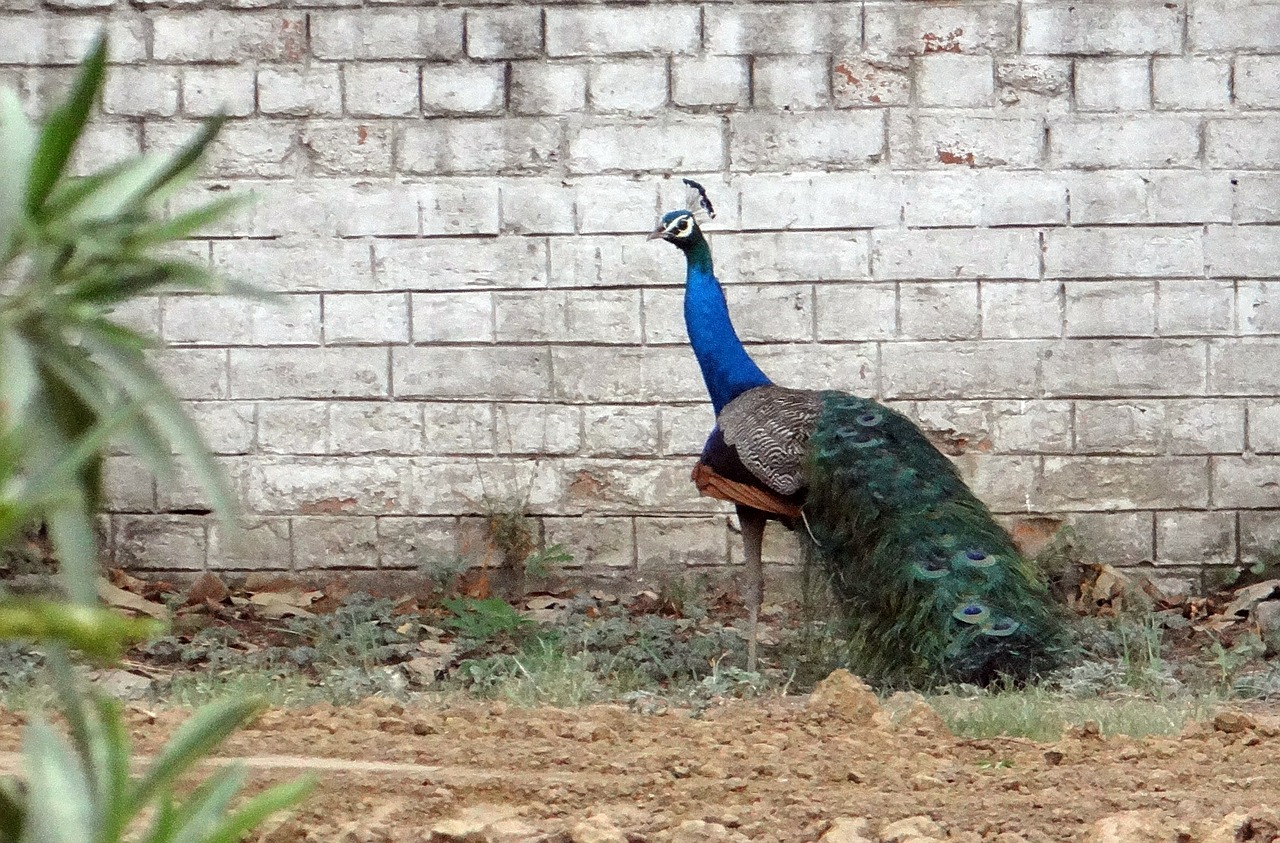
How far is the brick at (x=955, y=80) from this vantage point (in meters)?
5.96

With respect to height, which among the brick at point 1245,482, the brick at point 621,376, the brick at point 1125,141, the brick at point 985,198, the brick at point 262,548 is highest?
the brick at point 1125,141

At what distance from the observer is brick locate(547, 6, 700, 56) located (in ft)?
19.6

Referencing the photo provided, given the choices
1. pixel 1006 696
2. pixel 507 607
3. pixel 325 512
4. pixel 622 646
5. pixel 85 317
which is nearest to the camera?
pixel 85 317

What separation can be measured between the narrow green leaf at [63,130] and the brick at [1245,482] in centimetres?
558

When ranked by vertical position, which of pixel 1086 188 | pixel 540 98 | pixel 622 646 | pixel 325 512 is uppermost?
pixel 540 98

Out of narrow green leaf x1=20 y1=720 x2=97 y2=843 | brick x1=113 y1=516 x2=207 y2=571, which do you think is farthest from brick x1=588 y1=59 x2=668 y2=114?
narrow green leaf x1=20 y1=720 x2=97 y2=843

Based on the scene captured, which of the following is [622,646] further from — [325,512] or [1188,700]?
[1188,700]

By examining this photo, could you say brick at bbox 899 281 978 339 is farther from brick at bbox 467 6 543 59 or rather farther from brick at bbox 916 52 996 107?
brick at bbox 467 6 543 59

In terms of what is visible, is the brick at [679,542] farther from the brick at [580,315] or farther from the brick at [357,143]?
the brick at [357,143]

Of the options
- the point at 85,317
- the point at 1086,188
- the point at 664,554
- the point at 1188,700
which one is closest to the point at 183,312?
the point at 664,554

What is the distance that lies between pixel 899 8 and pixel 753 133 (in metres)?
0.76

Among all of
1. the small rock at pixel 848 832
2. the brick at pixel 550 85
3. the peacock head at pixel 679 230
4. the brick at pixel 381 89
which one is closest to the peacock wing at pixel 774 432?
the peacock head at pixel 679 230

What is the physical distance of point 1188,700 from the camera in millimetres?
4359

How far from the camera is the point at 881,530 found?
4895 millimetres
